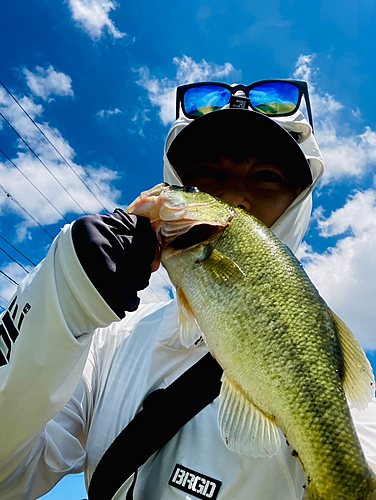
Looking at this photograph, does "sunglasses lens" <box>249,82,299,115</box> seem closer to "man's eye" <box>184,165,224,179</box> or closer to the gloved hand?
"man's eye" <box>184,165,224,179</box>

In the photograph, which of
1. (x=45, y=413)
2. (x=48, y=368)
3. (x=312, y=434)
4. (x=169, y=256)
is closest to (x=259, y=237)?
(x=169, y=256)

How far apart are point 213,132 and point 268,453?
A: 207cm

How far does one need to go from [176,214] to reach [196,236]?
0.15m

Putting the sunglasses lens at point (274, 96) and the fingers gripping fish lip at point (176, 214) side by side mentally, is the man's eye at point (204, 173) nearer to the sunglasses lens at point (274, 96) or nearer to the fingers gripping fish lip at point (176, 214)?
the fingers gripping fish lip at point (176, 214)

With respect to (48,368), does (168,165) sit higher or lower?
higher

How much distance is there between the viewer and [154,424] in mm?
1715

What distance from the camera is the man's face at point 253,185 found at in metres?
2.45

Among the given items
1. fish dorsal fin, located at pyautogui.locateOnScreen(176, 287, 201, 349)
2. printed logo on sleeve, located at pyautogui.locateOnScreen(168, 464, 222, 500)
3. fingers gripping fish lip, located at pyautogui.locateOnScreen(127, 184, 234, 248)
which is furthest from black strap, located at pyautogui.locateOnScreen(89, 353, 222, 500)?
fingers gripping fish lip, located at pyautogui.locateOnScreen(127, 184, 234, 248)

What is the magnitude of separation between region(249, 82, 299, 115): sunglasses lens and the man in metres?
0.87

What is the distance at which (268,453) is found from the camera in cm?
128

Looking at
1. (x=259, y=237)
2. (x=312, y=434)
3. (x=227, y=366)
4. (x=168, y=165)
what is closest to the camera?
(x=312, y=434)

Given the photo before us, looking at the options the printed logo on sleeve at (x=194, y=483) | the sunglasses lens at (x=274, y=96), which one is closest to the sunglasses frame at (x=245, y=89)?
the sunglasses lens at (x=274, y=96)

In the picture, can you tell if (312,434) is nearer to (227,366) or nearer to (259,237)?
(227,366)

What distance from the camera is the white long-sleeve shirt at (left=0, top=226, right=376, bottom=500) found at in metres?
1.43
